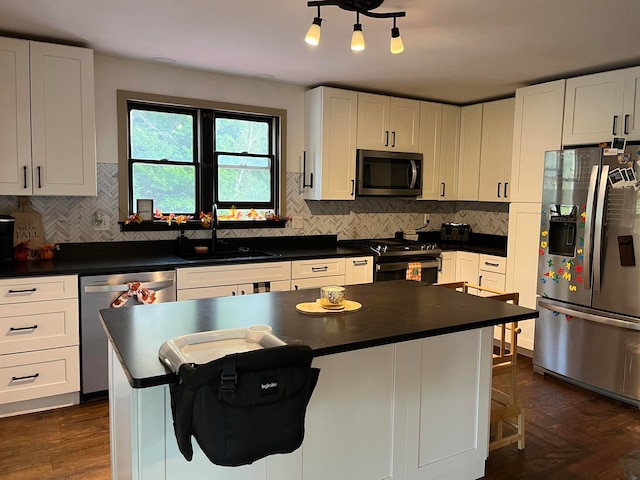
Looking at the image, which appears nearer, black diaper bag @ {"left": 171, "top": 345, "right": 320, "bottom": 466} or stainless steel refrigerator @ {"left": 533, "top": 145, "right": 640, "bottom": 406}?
black diaper bag @ {"left": 171, "top": 345, "right": 320, "bottom": 466}

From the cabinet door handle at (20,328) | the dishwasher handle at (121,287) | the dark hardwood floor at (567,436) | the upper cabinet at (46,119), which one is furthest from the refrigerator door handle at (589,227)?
the cabinet door handle at (20,328)

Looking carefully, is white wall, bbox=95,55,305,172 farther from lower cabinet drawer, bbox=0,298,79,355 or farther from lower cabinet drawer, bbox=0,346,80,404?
lower cabinet drawer, bbox=0,346,80,404

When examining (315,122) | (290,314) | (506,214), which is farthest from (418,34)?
(506,214)

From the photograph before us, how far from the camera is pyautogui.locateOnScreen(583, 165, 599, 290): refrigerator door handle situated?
136 inches

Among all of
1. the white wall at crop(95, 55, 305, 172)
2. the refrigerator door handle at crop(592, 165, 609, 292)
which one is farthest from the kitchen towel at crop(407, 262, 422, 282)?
the refrigerator door handle at crop(592, 165, 609, 292)

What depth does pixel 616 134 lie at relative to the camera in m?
3.52

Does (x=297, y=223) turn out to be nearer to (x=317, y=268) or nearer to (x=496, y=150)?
(x=317, y=268)

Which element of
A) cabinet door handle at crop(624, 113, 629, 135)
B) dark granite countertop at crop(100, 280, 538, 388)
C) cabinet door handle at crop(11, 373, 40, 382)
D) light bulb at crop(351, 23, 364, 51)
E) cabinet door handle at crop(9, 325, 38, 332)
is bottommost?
cabinet door handle at crop(11, 373, 40, 382)

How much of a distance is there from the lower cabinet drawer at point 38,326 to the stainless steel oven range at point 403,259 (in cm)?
242

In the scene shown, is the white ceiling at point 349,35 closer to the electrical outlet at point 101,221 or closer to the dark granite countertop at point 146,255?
the electrical outlet at point 101,221

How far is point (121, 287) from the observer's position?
3.23 meters

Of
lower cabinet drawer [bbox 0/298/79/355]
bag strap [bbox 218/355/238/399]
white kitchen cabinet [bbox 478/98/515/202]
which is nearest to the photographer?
bag strap [bbox 218/355/238/399]

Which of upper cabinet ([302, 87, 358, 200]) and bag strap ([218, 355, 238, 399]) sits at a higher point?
upper cabinet ([302, 87, 358, 200])

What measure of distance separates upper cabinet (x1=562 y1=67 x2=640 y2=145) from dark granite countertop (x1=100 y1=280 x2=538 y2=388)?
1962 millimetres
